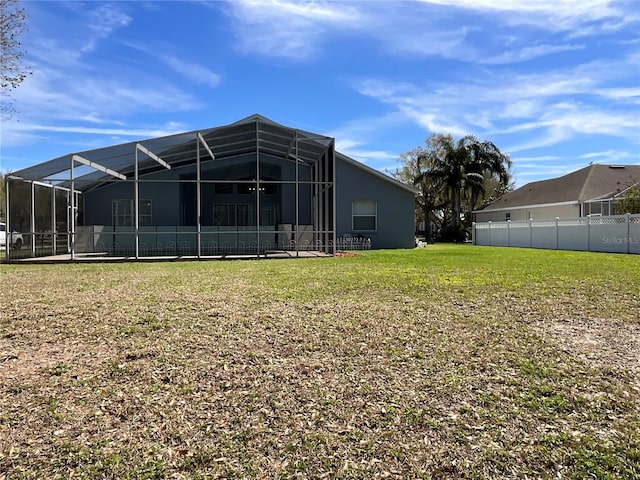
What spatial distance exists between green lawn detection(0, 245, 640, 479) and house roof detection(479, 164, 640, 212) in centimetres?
2271

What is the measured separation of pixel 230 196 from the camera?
2297 centimetres

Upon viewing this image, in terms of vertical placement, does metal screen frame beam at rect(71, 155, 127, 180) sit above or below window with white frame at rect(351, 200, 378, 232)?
above

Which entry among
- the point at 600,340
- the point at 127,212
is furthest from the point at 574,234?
the point at 127,212

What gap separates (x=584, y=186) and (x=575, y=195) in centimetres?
103

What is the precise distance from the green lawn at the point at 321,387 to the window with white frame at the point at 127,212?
15.5 m

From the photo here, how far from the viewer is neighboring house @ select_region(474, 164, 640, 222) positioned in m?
26.1

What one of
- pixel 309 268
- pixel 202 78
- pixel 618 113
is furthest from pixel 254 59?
pixel 618 113

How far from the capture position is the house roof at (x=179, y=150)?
14.8m

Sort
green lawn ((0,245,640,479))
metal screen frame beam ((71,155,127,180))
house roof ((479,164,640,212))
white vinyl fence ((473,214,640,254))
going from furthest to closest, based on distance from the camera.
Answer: house roof ((479,164,640,212))
white vinyl fence ((473,214,640,254))
metal screen frame beam ((71,155,127,180))
green lawn ((0,245,640,479))

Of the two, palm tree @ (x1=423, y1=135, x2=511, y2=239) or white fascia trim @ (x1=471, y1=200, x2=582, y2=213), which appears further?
palm tree @ (x1=423, y1=135, x2=511, y2=239)

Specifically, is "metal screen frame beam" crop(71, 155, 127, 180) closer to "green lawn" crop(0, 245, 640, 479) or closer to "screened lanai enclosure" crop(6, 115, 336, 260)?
"screened lanai enclosure" crop(6, 115, 336, 260)

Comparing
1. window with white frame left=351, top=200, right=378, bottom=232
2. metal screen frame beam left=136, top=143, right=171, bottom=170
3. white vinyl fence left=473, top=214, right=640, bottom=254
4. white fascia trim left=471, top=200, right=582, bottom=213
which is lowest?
white vinyl fence left=473, top=214, right=640, bottom=254

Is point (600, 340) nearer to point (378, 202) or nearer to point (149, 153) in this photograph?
point (149, 153)

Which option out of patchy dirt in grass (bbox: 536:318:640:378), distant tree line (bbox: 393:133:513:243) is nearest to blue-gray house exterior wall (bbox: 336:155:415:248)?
distant tree line (bbox: 393:133:513:243)
